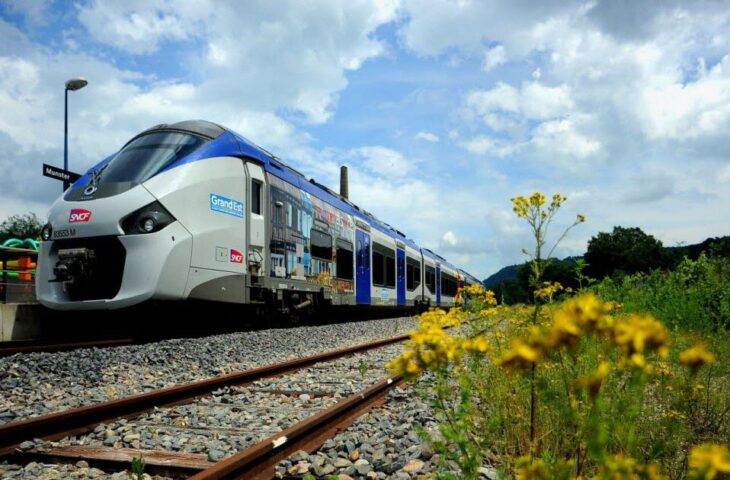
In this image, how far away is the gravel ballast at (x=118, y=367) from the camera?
4840 mm

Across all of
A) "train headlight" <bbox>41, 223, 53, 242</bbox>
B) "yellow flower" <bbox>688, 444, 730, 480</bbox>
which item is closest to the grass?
"yellow flower" <bbox>688, 444, 730, 480</bbox>

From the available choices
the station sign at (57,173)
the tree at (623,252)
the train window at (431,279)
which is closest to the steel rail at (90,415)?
the station sign at (57,173)

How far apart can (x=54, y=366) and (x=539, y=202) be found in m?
5.50

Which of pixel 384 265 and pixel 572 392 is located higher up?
pixel 384 265

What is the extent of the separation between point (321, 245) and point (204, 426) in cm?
850

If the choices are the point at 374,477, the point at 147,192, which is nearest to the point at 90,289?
the point at 147,192

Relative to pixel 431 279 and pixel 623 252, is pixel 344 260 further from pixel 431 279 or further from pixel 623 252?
pixel 623 252

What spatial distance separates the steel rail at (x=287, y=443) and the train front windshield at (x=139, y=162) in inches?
208

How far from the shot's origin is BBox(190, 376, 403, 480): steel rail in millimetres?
2596

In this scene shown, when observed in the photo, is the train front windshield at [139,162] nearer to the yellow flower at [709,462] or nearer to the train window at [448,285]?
the yellow flower at [709,462]

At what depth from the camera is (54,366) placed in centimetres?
587

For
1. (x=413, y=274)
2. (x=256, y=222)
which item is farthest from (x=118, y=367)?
(x=413, y=274)

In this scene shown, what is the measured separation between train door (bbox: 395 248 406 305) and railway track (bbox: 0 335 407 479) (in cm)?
1360

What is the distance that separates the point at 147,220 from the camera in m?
7.46
